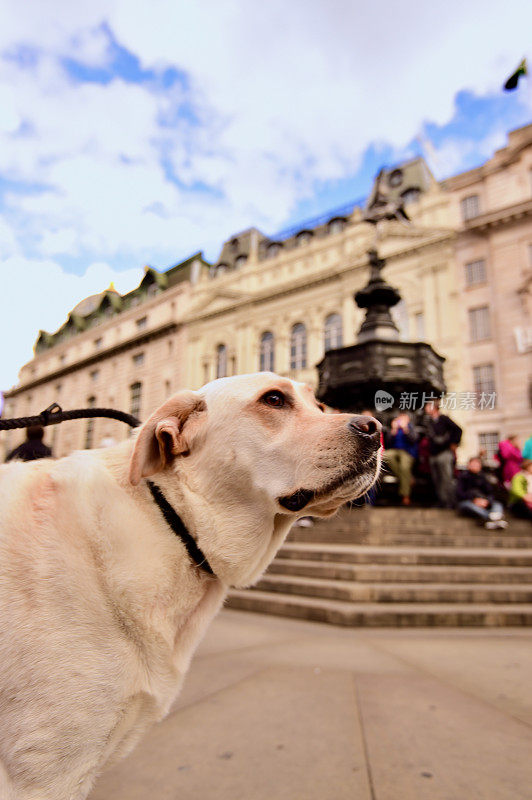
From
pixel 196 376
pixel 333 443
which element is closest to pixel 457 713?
pixel 333 443

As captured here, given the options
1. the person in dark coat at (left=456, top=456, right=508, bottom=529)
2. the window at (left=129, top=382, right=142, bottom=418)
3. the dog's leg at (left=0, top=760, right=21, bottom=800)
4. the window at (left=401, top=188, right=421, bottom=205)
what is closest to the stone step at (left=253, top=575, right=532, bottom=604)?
the person in dark coat at (left=456, top=456, right=508, bottom=529)

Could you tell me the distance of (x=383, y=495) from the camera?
9.36m

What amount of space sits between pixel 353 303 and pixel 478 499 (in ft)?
64.1

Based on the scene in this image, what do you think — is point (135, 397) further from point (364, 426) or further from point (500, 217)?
point (364, 426)

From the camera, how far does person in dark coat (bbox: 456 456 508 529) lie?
713 centimetres

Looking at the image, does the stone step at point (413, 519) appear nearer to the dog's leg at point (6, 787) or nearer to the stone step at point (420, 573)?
the stone step at point (420, 573)

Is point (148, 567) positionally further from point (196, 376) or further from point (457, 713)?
point (196, 376)

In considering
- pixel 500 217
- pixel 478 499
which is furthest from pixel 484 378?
pixel 478 499

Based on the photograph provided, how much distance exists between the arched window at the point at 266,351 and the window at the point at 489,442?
43.1ft

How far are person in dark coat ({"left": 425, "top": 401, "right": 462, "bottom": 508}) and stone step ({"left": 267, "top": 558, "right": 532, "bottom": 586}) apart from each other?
271 cm

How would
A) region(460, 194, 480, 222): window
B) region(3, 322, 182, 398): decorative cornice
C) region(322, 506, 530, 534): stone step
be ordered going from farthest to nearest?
1. region(3, 322, 182, 398): decorative cornice
2. region(460, 194, 480, 222): window
3. region(322, 506, 530, 534): stone step

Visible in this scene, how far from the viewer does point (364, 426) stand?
1.58 metres

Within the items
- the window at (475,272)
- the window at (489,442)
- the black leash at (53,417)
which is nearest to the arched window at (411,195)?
the window at (475,272)

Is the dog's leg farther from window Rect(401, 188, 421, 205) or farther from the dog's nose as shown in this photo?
window Rect(401, 188, 421, 205)
